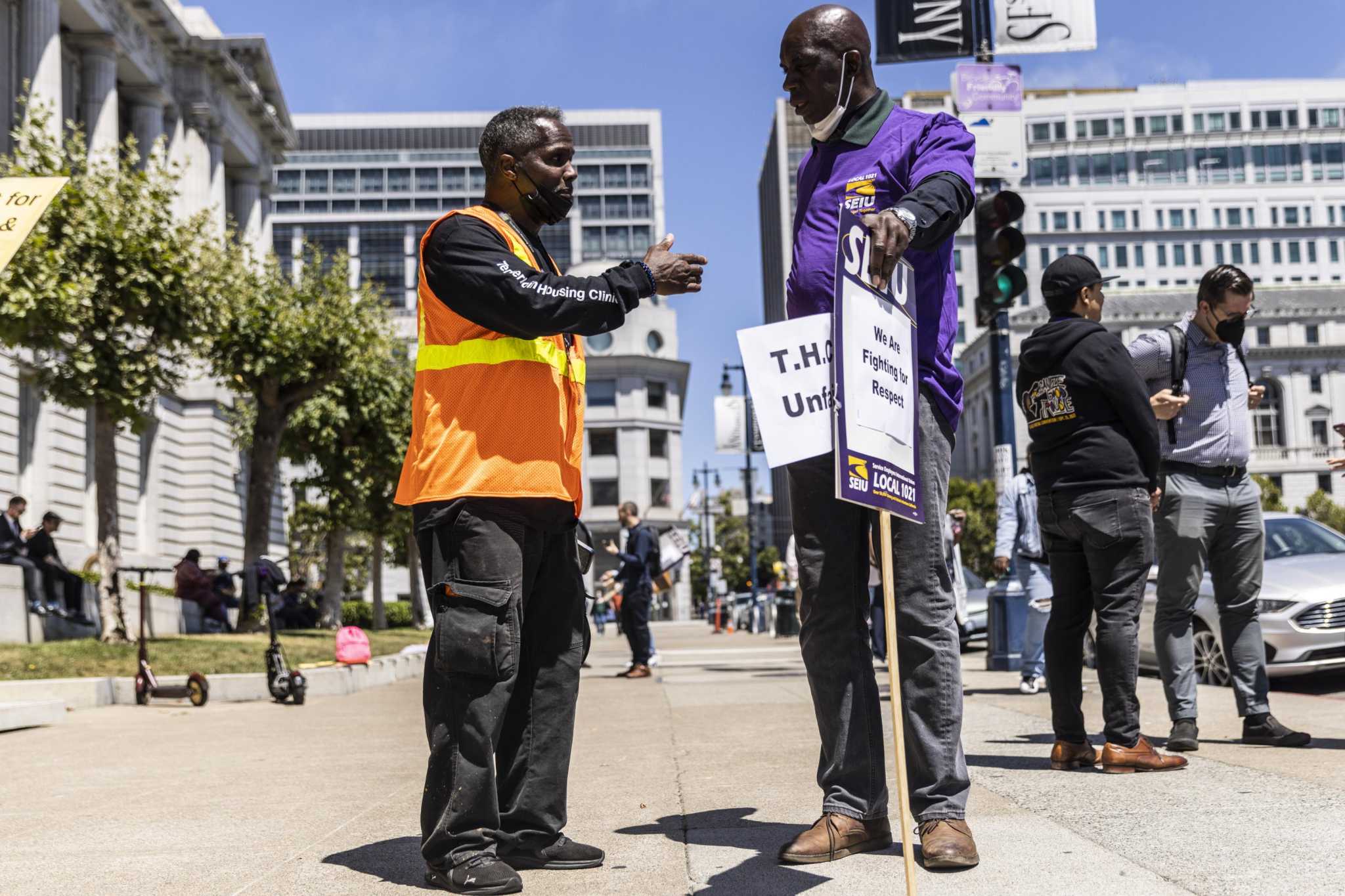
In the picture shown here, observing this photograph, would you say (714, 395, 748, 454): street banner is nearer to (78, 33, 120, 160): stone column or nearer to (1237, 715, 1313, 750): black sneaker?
(78, 33, 120, 160): stone column

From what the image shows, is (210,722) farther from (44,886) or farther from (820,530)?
(820,530)

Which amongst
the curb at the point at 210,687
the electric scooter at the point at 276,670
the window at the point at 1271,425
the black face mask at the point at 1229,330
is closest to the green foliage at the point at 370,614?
the curb at the point at 210,687

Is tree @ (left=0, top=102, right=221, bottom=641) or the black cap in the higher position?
tree @ (left=0, top=102, right=221, bottom=641)

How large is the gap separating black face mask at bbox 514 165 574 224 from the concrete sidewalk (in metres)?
1.81

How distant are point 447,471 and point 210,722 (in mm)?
7692

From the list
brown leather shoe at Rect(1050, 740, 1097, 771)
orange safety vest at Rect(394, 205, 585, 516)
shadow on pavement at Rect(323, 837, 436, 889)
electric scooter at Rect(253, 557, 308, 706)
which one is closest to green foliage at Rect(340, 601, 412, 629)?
electric scooter at Rect(253, 557, 308, 706)

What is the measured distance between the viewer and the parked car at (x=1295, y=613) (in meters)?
9.53

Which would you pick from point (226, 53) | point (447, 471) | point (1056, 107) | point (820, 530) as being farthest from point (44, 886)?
point (1056, 107)

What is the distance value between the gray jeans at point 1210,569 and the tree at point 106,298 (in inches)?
570

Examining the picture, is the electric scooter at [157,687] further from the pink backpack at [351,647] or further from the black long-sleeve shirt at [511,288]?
the black long-sleeve shirt at [511,288]

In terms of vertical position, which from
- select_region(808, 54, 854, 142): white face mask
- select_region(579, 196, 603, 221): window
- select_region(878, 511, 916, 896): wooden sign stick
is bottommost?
select_region(878, 511, 916, 896): wooden sign stick

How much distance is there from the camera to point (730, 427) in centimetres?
3697

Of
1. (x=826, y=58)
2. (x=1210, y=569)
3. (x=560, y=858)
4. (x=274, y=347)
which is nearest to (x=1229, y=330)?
(x=1210, y=569)

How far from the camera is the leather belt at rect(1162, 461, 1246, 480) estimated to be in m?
5.82
